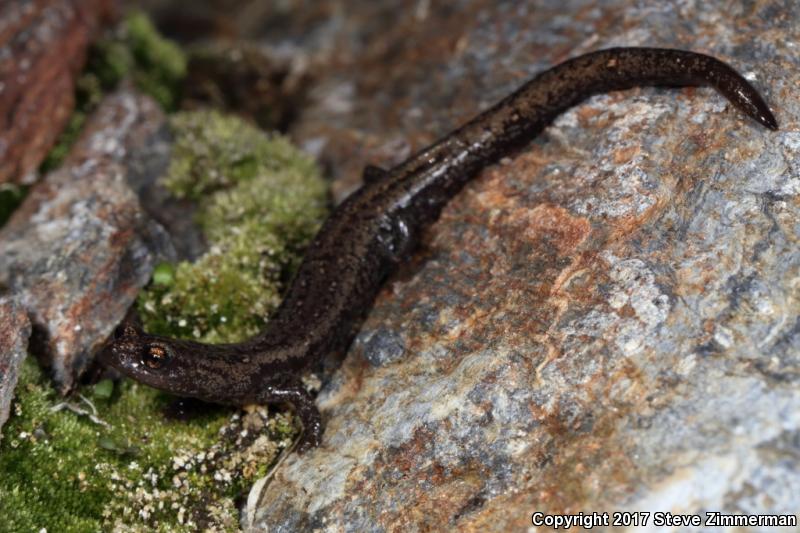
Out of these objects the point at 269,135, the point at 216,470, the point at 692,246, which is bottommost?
the point at 216,470

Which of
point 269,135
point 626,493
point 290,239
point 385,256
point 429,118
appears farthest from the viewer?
point 269,135

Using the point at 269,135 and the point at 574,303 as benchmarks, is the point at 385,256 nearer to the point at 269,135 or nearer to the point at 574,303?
the point at 574,303

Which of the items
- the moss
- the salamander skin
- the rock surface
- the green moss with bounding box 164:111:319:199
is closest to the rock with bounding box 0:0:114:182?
the green moss with bounding box 164:111:319:199

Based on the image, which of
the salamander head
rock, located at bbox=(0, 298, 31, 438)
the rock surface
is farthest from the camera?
the salamander head

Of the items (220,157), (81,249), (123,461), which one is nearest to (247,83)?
(220,157)

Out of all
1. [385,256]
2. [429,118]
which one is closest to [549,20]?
[429,118]

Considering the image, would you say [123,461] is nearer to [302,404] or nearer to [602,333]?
[302,404]

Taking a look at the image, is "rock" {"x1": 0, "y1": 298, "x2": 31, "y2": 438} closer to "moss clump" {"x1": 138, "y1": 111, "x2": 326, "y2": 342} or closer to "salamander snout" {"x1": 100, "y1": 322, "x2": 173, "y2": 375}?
"salamander snout" {"x1": 100, "y1": 322, "x2": 173, "y2": 375}
